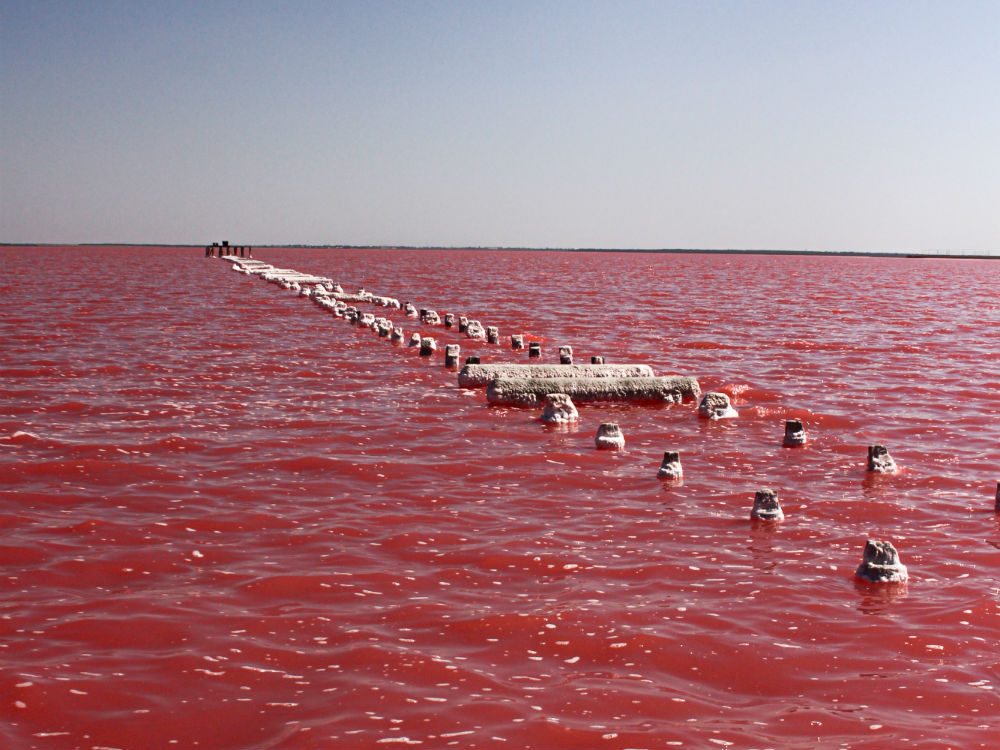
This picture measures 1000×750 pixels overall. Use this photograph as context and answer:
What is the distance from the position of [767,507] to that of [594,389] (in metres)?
6.03

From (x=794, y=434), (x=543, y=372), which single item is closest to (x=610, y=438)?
(x=794, y=434)

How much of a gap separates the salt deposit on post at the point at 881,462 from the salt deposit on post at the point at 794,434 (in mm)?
1289

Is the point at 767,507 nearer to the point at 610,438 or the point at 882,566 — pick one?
the point at 882,566

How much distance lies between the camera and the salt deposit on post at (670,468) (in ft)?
32.8

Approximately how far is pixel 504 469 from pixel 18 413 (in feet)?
22.4

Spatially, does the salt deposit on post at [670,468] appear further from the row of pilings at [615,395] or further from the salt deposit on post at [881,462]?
the salt deposit on post at [881,462]

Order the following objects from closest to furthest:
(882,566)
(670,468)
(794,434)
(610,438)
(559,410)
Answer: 1. (882,566)
2. (670,468)
3. (610,438)
4. (794,434)
5. (559,410)

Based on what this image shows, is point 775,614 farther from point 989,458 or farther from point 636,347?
point 636,347

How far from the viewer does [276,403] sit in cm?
1416

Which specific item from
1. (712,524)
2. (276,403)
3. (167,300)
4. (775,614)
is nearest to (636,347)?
(276,403)

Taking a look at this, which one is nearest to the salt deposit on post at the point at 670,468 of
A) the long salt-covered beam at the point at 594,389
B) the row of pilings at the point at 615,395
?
the row of pilings at the point at 615,395

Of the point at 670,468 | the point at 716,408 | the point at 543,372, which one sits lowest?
the point at 670,468

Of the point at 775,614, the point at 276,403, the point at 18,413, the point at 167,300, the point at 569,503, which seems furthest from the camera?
the point at 167,300

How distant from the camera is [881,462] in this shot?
10.4 meters
